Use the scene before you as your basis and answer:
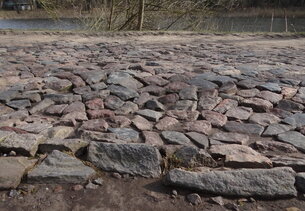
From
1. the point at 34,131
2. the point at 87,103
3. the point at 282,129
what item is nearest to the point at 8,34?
the point at 87,103

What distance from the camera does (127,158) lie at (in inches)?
80.4

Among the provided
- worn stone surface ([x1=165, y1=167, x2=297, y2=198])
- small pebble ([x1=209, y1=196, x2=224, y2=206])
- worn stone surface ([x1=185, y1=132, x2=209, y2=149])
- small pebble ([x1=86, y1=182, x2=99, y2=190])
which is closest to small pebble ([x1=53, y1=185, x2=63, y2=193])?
small pebble ([x1=86, y1=182, x2=99, y2=190])

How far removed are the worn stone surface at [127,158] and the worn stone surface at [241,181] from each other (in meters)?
0.16

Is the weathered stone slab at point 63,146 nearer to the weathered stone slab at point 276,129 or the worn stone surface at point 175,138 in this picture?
the worn stone surface at point 175,138

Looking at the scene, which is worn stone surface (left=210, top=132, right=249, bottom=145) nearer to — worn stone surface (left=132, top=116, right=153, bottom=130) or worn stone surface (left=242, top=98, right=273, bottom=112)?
worn stone surface (left=132, top=116, right=153, bottom=130)

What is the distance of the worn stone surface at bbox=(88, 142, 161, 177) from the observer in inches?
78.1

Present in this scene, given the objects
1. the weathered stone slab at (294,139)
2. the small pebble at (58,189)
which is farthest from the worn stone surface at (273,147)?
the small pebble at (58,189)

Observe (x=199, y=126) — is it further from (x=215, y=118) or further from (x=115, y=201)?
(x=115, y=201)

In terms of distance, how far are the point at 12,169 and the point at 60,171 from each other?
10.2 inches

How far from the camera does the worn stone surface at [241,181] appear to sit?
179cm

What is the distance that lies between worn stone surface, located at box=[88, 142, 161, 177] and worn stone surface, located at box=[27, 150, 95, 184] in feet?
0.34

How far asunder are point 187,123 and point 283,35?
6409 mm

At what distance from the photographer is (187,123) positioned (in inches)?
104

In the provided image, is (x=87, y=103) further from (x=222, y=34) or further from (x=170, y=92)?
(x=222, y=34)
